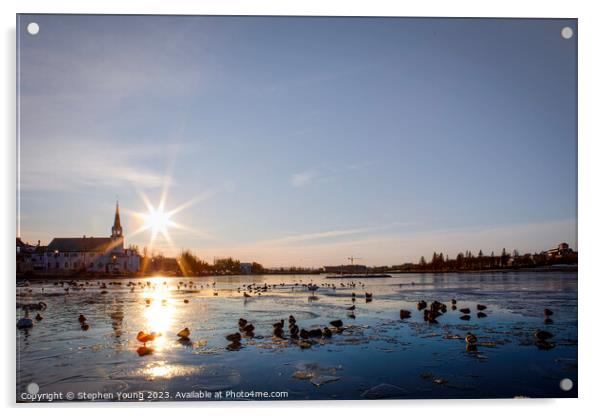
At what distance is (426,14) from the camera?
586cm

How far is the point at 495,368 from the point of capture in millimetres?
6195

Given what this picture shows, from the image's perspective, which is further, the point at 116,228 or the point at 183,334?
the point at 116,228

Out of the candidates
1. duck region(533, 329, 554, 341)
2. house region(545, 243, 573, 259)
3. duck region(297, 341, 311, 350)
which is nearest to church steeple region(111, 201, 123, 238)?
duck region(297, 341, 311, 350)

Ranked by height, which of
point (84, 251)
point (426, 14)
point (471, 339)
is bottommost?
point (471, 339)

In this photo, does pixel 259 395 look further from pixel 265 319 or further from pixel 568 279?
pixel 265 319

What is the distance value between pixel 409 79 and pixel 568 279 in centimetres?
341

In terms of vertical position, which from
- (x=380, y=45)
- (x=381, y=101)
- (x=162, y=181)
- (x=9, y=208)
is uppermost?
(x=380, y=45)

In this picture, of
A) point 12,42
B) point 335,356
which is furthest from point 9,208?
point 335,356

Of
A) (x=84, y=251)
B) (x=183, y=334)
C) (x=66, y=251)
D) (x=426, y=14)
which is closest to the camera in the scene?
(x=426, y=14)

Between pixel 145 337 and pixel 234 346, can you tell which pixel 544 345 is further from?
pixel 145 337

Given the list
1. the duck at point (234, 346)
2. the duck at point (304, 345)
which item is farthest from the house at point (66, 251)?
the duck at point (304, 345)

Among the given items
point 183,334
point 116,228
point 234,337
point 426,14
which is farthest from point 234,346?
point 426,14

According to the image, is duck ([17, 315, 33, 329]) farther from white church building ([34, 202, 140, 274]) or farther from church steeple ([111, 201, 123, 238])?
church steeple ([111, 201, 123, 238])
